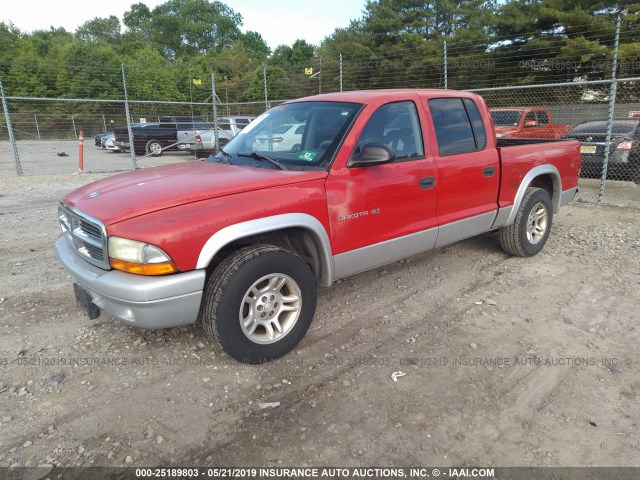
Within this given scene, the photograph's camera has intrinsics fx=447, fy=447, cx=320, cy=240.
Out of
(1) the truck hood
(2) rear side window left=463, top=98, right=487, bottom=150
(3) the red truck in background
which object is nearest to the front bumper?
(1) the truck hood

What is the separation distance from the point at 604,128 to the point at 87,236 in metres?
11.2

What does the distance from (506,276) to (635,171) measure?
7.42 metres

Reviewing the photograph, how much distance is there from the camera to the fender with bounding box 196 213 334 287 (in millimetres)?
2781

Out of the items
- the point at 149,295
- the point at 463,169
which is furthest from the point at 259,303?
the point at 463,169

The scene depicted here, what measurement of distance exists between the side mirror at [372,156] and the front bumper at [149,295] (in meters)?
1.39

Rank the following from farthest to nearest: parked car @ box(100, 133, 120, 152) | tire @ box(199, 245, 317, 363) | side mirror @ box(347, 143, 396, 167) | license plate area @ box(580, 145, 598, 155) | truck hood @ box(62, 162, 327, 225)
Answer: parked car @ box(100, 133, 120, 152) → license plate area @ box(580, 145, 598, 155) → side mirror @ box(347, 143, 396, 167) → tire @ box(199, 245, 317, 363) → truck hood @ box(62, 162, 327, 225)

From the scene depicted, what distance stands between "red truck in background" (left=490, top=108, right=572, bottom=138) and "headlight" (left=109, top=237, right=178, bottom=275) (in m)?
9.94

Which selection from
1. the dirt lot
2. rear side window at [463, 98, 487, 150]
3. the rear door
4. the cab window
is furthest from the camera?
rear side window at [463, 98, 487, 150]

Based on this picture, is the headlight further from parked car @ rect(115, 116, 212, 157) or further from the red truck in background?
parked car @ rect(115, 116, 212, 157)

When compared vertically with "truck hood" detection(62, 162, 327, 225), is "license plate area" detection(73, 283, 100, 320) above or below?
below

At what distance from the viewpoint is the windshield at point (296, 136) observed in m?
3.45

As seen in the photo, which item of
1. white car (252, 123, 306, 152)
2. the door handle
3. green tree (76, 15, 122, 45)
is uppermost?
green tree (76, 15, 122, 45)

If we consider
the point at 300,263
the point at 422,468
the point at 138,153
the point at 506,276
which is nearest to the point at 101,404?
the point at 300,263

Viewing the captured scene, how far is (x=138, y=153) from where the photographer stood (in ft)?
63.3
